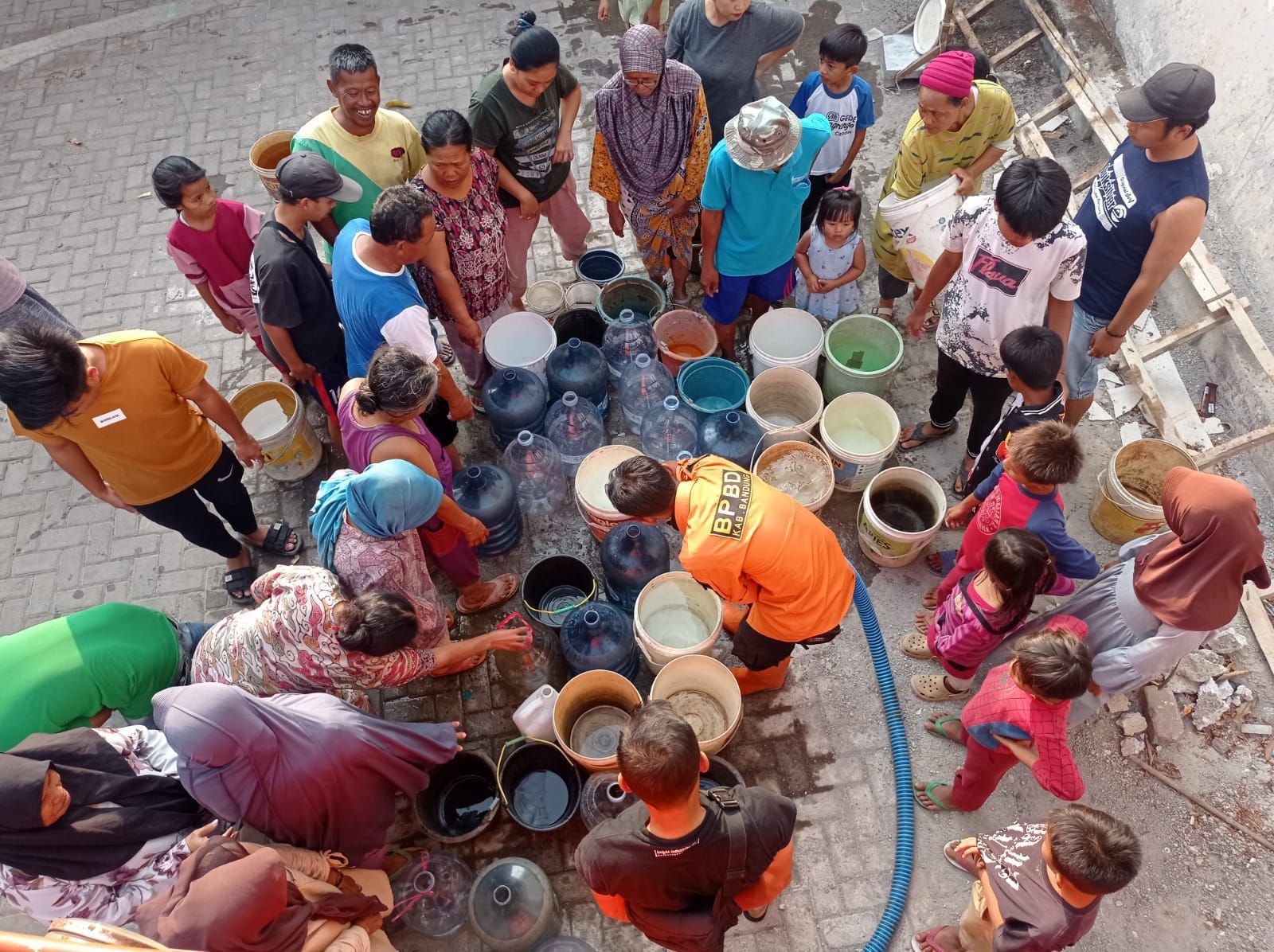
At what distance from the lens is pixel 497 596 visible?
480 centimetres

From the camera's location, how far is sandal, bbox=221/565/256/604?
195 inches

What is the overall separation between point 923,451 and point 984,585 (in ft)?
6.21

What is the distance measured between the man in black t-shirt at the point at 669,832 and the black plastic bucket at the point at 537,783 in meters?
1.05

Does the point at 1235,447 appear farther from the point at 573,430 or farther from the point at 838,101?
the point at 573,430

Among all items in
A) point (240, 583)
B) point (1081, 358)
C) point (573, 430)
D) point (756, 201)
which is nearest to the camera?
point (756, 201)

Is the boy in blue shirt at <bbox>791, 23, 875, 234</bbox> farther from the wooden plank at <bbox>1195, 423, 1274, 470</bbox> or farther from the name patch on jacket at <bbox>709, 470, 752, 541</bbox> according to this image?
the wooden plank at <bbox>1195, 423, 1274, 470</bbox>

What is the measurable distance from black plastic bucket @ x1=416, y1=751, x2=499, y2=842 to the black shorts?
4.66 ft

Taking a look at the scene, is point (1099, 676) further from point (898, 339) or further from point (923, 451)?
point (898, 339)

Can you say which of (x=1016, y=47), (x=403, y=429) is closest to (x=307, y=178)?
(x=403, y=429)

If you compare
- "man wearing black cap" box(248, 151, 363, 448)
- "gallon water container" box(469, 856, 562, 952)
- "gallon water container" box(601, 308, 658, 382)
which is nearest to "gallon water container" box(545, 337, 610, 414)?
"gallon water container" box(601, 308, 658, 382)

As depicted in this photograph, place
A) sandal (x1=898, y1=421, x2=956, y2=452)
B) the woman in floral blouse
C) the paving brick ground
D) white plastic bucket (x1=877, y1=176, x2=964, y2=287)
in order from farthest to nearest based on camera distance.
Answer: sandal (x1=898, y1=421, x2=956, y2=452)
white plastic bucket (x1=877, y1=176, x2=964, y2=287)
the woman in floral blouse
the paving brick ground

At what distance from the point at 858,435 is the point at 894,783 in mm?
2261

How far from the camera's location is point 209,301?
5.08 meters

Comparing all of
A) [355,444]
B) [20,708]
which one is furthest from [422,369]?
[20,708]
